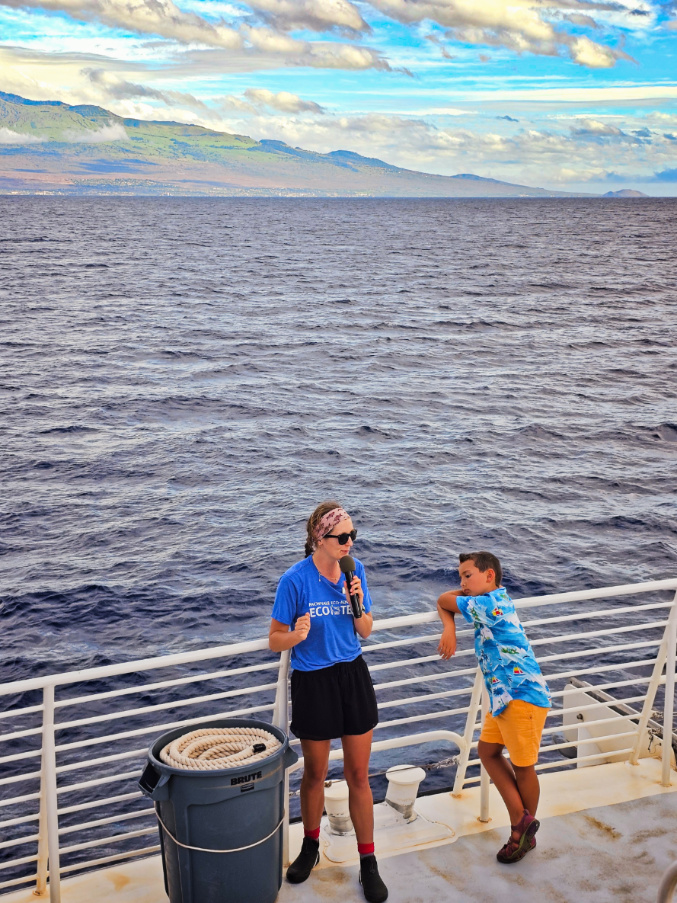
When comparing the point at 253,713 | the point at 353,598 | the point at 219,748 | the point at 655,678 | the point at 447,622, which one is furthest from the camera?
the point at 253,713

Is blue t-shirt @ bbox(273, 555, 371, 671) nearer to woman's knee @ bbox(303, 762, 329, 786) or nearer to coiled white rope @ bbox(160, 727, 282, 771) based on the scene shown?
coiled white rope @ bbox(160, 727, 282, 771)

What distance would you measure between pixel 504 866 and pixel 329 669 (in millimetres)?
1427

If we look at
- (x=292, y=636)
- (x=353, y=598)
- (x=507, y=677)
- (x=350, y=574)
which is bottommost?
(x=507, y=677)

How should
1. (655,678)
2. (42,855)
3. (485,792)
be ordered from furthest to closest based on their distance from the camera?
(655,678)
(485,792)
(42,855)

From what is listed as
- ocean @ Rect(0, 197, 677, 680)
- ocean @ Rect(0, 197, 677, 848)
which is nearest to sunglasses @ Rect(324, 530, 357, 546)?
ocean @ Rect(0, 197, 677, 848)

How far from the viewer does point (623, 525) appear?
18.7m

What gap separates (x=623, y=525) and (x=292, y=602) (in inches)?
616

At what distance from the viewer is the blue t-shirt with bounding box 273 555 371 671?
4363 mm

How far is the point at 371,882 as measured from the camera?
174 inches

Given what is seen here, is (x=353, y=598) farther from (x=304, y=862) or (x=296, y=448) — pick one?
(x=296, y=448)

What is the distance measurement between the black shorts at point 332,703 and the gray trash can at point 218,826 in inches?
8.9

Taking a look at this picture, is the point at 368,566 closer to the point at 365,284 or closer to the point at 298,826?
the point at 298,826

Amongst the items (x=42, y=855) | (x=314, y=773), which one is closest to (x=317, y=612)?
(x=314, y=773)

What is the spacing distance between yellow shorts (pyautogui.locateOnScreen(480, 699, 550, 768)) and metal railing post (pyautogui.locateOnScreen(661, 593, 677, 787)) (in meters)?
0.96
